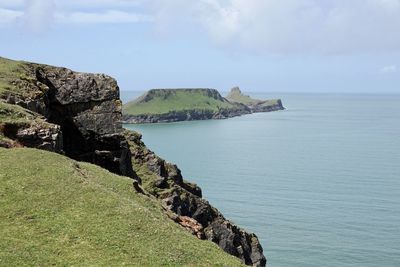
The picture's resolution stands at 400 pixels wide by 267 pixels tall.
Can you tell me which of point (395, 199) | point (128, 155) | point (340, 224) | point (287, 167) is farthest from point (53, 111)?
point (287, 167)

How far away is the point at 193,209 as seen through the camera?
65562 millimetres

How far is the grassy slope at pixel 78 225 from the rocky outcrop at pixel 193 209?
813 inches

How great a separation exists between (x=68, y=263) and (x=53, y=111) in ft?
116

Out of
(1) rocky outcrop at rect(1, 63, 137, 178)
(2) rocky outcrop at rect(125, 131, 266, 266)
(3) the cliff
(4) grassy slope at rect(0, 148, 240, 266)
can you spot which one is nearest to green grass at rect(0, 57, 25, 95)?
(3) the cliff

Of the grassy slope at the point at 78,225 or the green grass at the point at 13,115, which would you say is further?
the green grass at the point at 13,115

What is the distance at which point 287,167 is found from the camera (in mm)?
166250

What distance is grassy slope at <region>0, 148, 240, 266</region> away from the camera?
101 feet

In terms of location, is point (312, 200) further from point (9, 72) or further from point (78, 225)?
point (78, 225)

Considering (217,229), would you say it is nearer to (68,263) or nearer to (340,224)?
(68,263)

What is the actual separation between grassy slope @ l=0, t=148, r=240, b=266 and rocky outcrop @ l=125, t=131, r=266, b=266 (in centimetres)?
2065

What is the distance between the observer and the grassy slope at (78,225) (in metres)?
30.7

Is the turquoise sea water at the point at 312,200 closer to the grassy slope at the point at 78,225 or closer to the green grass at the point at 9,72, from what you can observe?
the green grass at the point at 9,72

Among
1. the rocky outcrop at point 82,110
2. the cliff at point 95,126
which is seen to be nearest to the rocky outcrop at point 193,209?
the cliff at point 95,126

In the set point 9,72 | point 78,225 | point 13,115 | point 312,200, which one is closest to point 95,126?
point 9,72
